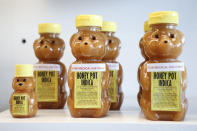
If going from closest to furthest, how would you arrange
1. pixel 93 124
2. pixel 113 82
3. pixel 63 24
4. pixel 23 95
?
pixel 93 124 → pixel 23 95 → pixel 113 82 → pixel 63 24

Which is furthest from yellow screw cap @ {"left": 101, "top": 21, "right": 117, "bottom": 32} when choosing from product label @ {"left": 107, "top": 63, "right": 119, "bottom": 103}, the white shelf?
the white shelf

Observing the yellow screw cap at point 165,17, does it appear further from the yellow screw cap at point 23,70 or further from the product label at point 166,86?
the yellow screw cap at point 23,70

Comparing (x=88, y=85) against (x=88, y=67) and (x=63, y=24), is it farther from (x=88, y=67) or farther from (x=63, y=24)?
(x=63, y=24)

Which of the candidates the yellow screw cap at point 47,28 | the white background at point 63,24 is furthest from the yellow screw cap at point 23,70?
the white background at point 63,24

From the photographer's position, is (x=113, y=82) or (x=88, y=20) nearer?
(x=88, y=20)

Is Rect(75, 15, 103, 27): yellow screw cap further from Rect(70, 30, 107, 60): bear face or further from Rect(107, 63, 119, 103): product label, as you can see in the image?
Rect(107, 63, 119, 103): product label

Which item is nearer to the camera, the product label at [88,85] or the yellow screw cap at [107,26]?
the product label at [88,85]

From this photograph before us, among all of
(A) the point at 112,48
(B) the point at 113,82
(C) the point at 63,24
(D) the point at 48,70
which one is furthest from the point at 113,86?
(C) the point at 63,24
